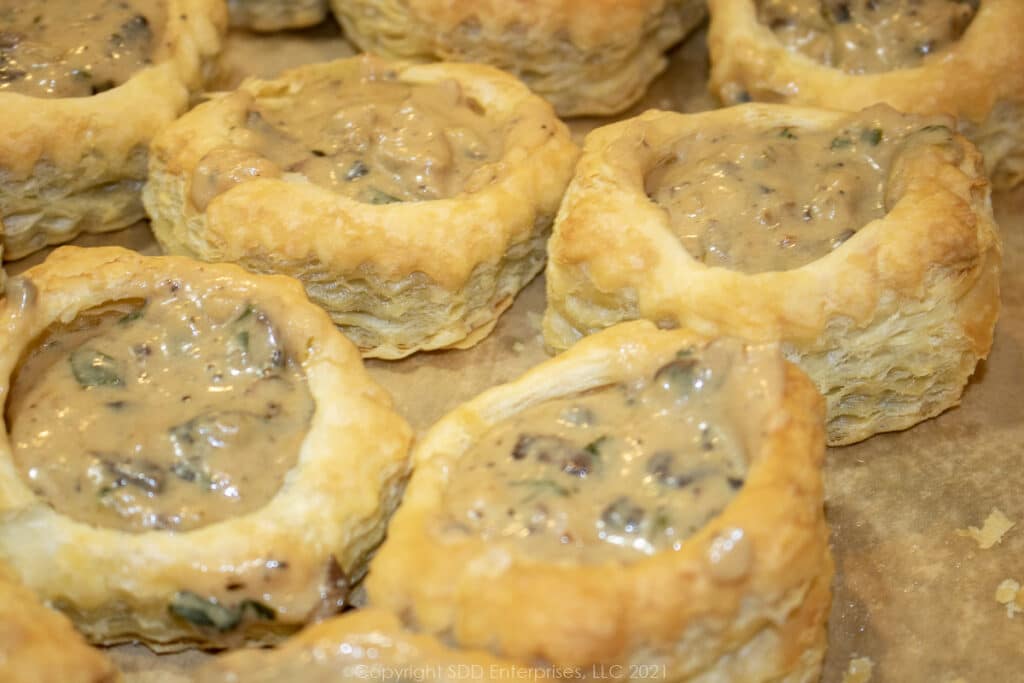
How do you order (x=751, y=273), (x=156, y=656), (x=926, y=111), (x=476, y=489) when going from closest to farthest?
(x=476, y=489) → (x=156, y=656) → (x=751, y=273) → (x=926, y=111)

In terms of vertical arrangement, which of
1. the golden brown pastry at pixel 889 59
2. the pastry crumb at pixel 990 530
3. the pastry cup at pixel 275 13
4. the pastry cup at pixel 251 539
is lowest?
the pastry crumb at pixel 990 530

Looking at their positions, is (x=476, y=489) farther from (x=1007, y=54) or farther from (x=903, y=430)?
(x=1007, y=54)

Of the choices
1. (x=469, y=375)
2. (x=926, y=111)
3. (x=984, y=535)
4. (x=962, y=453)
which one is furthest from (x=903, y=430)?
(x=469, y=375)

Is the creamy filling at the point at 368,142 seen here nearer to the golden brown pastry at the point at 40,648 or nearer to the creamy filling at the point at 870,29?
the creamy filling at the point at 870,29

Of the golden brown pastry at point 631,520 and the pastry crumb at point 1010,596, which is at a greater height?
the golden brown pastry at point 631,520

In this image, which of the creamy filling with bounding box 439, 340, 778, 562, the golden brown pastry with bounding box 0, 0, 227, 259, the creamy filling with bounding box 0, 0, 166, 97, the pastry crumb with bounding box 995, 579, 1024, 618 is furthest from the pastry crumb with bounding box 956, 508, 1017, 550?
the creamy filling with bounding box 0, 0, 166, 97

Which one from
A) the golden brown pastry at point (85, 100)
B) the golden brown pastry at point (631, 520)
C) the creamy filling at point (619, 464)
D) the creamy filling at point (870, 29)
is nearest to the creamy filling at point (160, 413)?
the golden brown pastry at point (631, 520)

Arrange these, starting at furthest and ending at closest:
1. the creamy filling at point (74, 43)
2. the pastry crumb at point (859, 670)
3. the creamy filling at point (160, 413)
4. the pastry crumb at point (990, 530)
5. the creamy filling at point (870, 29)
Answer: the creamy filling at point (870, 29) < the creamy filling at point (74, 43) < the pastry crumb at point (990, 530) < the pastry crumb at point (859, 670) < the creamy filling at point (160, 413)
